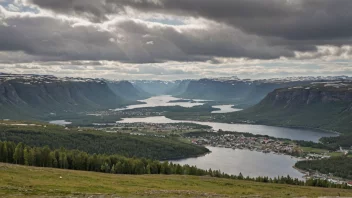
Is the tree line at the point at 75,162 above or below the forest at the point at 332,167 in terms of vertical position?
above

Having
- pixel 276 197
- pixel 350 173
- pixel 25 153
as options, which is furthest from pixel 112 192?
pixel 350 173

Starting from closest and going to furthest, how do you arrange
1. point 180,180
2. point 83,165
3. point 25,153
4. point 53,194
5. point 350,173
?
point 53,194 < point 180,180 < point 25,153 < point 83,165 < point 350,173

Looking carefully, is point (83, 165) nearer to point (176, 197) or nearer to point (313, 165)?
point (176, 197)

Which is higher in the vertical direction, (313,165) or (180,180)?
(180,180)

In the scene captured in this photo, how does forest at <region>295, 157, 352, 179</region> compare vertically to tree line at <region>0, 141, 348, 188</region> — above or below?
below

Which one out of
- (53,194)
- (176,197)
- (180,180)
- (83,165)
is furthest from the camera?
(83,165)

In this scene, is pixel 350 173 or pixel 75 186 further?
pixel 350 173

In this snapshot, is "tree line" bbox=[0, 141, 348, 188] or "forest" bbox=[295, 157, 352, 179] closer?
"tree line" bbox=[0, 141, 348, 188]

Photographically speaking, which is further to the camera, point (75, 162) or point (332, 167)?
point (332, 167)

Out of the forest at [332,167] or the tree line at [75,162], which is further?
the forest at [332,167]

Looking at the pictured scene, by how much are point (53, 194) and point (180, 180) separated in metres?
39.5

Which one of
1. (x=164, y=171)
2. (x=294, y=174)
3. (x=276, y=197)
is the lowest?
(x=294, y=174)

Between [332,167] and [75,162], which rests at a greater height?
[75,162]

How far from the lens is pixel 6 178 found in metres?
56.4
